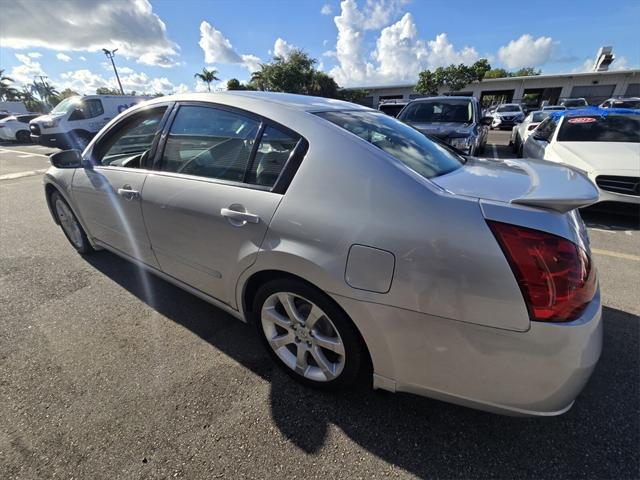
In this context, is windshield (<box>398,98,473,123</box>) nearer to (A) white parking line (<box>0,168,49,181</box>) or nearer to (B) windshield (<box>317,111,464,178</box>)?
(B) windshield (<box>317,111,464,178</box>)

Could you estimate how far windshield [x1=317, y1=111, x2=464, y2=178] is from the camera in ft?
5.70

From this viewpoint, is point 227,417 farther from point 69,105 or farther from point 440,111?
point 69,105

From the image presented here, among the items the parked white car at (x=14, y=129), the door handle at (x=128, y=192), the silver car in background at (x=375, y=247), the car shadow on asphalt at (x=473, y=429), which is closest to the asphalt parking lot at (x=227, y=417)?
the car shadow on asphalt at (x=473, y=429)

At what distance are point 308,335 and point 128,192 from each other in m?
1.74

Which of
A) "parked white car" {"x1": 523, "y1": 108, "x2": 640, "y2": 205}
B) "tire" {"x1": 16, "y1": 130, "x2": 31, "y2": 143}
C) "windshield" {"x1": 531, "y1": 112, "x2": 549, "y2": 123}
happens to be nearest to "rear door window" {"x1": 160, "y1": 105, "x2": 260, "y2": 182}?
"parked white car" {"x1": 523, "y1": 108, "x2": 640, "y2": 205}

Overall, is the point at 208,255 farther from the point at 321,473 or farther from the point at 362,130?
the point at 321,473

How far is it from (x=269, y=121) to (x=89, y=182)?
78.8 inches

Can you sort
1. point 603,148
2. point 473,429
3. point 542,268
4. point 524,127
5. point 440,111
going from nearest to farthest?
1. point 542,268
2. point 473,429
3. point 603,148
4. point 440,111
5. point 524,127

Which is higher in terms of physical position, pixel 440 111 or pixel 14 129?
pixel 440 111

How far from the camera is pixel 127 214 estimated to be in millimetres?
2533

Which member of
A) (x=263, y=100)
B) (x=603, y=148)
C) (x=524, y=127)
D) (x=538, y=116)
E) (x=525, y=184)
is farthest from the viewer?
(x=538, y=116)

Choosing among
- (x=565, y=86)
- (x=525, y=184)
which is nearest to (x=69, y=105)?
(x=525, y=184)

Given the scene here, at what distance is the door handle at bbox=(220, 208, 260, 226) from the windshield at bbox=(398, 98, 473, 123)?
667 cm

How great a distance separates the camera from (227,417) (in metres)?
1.79
